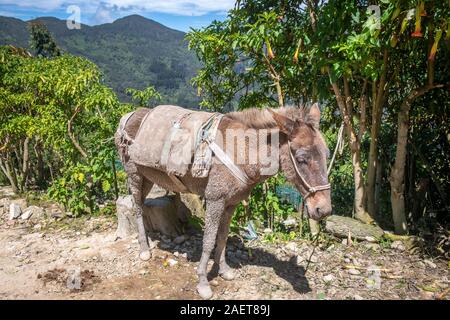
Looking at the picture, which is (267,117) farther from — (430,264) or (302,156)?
(430,264)

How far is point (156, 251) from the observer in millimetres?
4488

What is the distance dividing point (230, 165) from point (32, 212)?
4.62 m

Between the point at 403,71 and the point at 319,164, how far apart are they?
3.39 metres

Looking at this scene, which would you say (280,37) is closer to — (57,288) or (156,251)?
(156,251)

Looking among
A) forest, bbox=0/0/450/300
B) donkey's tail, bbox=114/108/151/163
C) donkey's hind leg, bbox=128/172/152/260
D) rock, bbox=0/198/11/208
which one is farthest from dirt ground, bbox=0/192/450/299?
rock, bbox=0/198/11/208

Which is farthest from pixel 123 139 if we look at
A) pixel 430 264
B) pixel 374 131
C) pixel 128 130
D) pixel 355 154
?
pixel 430 264

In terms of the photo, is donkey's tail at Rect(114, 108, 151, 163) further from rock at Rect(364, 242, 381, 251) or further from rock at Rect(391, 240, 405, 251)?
rock at Rect(391, 240, 405, 251)

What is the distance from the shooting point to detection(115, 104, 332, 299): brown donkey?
297 cm

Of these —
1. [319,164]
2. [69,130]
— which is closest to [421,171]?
[319,164]

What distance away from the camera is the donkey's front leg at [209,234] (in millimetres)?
3387

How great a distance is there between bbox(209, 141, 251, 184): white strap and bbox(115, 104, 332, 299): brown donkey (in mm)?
31

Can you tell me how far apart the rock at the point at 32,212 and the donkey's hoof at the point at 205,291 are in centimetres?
393

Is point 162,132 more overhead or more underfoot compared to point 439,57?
more underfoot
